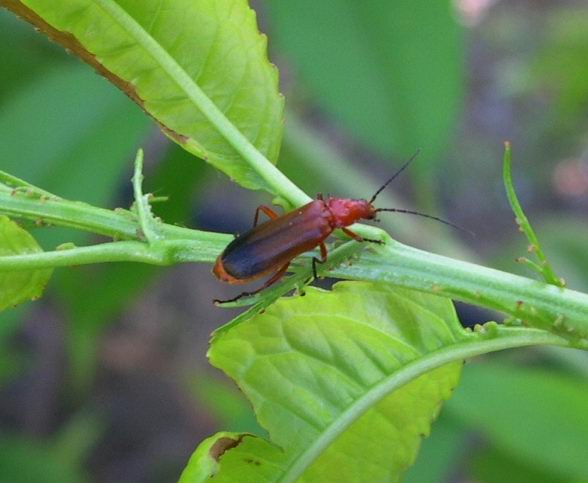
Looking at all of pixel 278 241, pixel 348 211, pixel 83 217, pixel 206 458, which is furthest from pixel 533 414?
pixel 83 217

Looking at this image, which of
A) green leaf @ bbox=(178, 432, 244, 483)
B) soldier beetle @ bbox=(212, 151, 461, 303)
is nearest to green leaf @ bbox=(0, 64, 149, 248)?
soldier beetle @ bbox=(212, 151, 461, 303)

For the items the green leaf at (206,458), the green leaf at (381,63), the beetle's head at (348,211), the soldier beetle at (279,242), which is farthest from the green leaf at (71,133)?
the green leaf at (206,458)

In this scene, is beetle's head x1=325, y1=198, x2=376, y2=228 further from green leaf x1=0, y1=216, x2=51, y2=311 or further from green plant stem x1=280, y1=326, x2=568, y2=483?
green leaf x1=0, y1=216, x2=51, y2=311

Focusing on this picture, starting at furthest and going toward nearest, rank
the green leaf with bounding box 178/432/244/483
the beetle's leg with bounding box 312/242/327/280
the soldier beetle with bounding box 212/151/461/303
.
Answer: the soldier beetle with bounding box 212/151/461/303 → the beetle's leg with bounding box 312/242/327/280 → the green leaf with bounding box 178/432/244/483

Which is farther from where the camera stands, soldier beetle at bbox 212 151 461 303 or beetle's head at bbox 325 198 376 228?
beetle's head at bbox 325 198 376 228

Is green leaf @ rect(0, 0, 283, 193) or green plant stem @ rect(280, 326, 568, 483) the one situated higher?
green leaf @ rect(0, 0, 283, 193)

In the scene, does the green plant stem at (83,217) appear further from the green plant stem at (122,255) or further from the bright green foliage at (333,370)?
the bright green foliage at (333,370)

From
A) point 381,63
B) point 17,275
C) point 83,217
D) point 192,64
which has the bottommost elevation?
point 17,275

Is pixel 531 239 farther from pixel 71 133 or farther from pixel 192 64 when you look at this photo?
pixel 71 133
